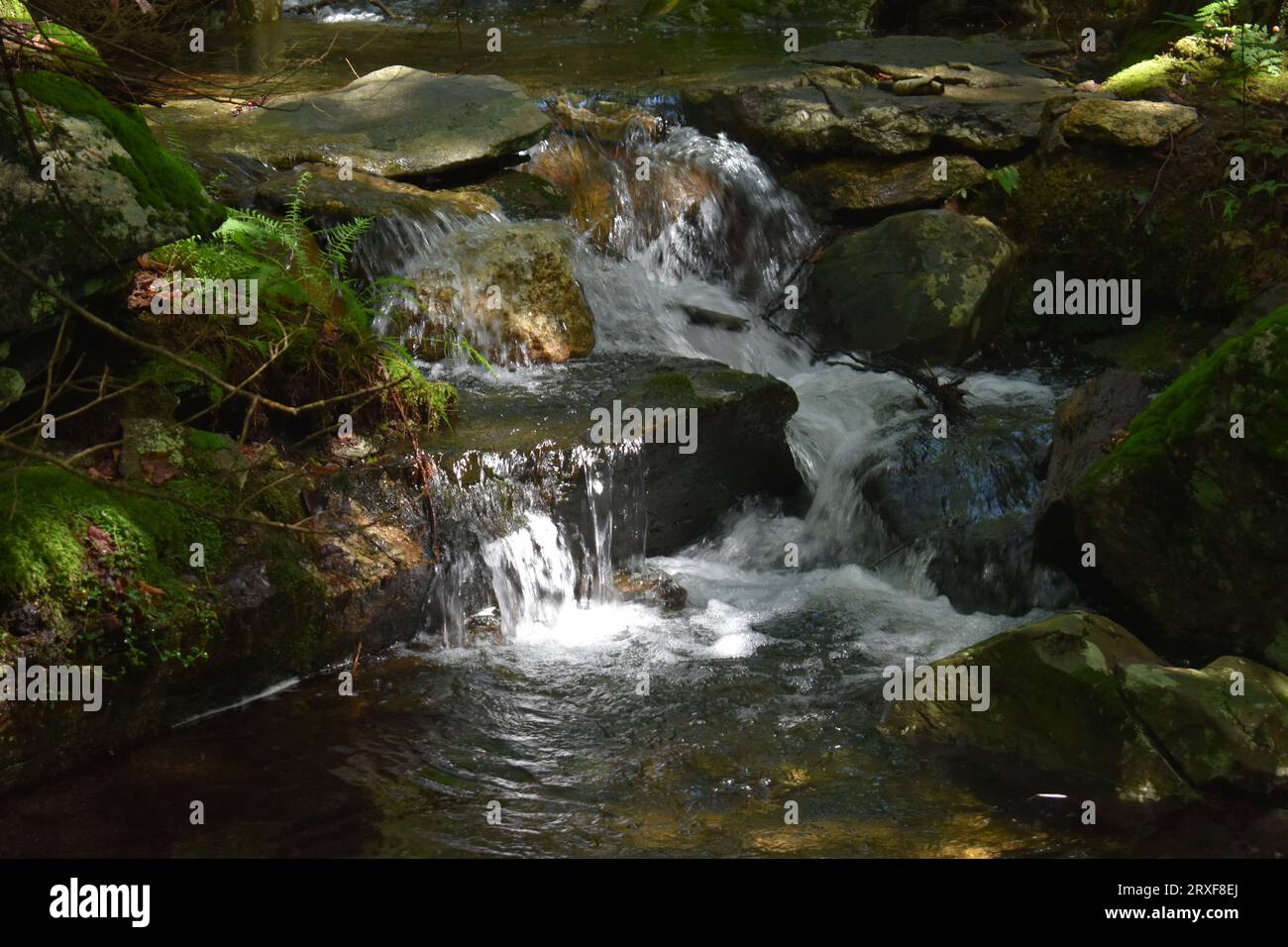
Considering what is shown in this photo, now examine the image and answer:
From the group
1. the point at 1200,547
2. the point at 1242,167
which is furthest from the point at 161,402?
the point at 1242,167

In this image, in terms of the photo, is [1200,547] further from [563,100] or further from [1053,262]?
[563,100]

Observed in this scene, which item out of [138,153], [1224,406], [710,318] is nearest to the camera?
[138,153]

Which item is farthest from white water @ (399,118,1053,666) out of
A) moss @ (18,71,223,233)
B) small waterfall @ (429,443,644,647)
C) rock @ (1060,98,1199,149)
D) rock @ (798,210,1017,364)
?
rock @ (1060,98,1199,149)

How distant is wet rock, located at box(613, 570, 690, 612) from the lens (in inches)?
261

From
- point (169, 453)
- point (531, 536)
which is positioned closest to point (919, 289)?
point (531, 536)

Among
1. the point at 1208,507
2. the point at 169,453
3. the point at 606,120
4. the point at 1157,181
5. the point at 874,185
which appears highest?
the point at 606,120

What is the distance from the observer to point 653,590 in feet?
22.0

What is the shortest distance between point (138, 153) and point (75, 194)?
0.46 meters

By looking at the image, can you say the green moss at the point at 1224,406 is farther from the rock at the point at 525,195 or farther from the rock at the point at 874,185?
the rock at the point at 525,195

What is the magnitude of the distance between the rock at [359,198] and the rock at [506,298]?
0.28 metres

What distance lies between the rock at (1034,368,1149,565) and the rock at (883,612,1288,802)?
122 centimetres

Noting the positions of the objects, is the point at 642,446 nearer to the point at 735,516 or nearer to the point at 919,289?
the point at 735,516

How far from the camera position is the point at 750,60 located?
42.5ft

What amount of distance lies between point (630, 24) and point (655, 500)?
10.7 meters
